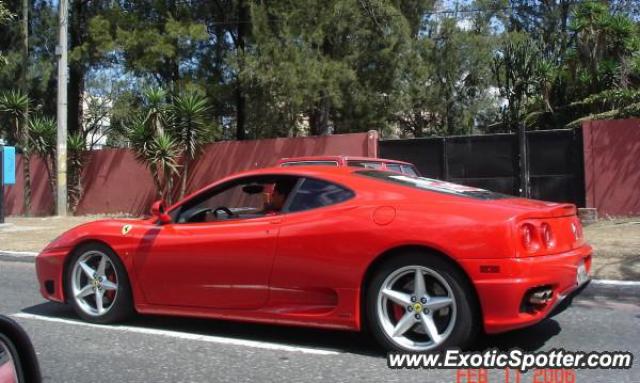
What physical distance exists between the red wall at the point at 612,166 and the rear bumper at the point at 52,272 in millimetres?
11250

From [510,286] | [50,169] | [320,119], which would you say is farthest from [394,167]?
[50,169]

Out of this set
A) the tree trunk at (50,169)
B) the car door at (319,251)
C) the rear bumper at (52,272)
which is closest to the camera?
the car door at (319,251)

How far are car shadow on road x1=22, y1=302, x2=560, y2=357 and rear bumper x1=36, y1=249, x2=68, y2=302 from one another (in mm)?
332

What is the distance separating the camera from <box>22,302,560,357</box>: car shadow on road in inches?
212

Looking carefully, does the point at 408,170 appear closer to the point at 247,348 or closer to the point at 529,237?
the point at 247,348

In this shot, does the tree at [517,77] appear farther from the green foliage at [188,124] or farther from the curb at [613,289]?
the curb at [613,289]

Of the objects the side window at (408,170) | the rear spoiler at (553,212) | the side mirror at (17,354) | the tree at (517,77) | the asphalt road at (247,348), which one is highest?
the tree at (517,77)

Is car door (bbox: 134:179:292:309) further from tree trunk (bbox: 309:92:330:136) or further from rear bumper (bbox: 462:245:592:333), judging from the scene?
tree trunk (bbox: 309:92:330:136)

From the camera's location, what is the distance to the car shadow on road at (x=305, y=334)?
5.39m

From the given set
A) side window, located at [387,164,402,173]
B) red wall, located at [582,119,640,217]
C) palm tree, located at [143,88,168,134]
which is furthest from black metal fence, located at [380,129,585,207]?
palm tree, located at [143,88,168,134]

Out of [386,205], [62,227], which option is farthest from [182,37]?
[386,205]

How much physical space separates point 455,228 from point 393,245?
1.56 ft

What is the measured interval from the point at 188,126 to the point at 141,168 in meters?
2.37

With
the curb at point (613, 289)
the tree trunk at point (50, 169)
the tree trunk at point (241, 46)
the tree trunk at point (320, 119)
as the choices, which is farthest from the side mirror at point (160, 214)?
the tree trunk at point (50, 169)
